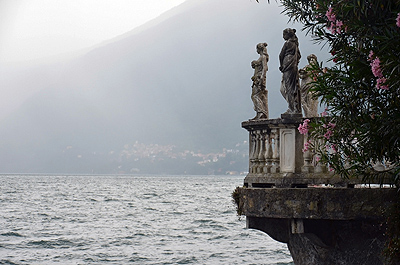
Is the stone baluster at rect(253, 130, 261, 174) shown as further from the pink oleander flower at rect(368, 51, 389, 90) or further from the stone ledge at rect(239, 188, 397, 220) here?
the pink oleander flower at rect(368, 51, 389, 90)

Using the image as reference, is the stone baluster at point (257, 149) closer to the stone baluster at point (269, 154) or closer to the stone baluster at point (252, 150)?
the stone baluster at point (252, 150)

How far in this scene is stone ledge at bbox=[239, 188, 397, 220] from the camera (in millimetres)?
9250

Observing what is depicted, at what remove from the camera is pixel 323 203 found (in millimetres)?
9469

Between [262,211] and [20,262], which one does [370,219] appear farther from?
[20,262]

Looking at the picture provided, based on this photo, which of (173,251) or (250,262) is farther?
(173,251)

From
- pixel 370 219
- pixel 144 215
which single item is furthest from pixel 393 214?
pixel 144 215

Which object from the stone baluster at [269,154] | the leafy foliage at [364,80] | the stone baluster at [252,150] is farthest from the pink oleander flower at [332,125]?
the stone baluster at [252,150]

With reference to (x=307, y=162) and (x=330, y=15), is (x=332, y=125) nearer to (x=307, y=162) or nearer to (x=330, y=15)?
(x=330, y=15)

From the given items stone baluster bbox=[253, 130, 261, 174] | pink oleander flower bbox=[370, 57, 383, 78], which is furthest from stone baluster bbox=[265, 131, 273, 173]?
pink oleander flower bbox=[370, 57, 383, 78]

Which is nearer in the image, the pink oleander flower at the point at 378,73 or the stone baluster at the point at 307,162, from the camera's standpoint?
the pink oleander flower at the point at 378,73

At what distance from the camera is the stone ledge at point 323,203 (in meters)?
9.25

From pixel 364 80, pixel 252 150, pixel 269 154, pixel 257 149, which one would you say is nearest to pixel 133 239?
pixel 252 150

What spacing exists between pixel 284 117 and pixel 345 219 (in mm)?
1853

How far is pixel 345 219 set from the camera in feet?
30.7
